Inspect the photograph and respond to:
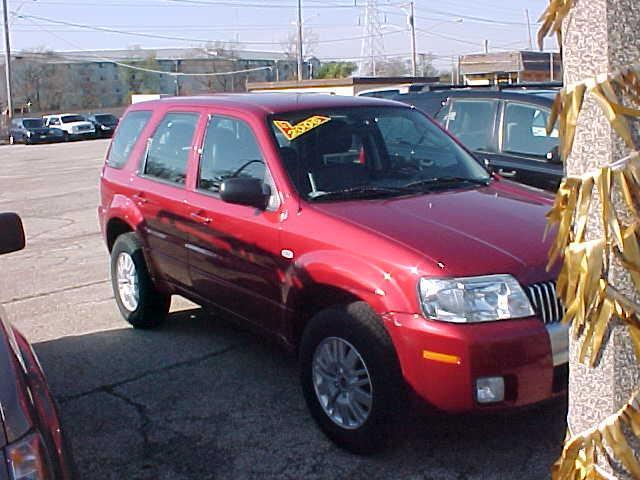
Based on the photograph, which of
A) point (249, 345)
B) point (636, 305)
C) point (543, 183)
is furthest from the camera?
point (543, 183)

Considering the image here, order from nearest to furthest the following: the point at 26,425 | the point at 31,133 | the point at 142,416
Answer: the point at 26,425 < the point at 142,416 < the point at 31,133

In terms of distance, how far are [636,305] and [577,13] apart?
581mm

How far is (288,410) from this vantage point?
5.02 meters

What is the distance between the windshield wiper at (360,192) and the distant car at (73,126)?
4377cm

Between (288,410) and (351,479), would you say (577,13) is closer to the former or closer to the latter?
(351,479)

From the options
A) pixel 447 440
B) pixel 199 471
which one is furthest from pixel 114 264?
pixel 447 440

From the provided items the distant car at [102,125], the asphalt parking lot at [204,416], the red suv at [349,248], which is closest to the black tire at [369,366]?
the red suv at [349,248]

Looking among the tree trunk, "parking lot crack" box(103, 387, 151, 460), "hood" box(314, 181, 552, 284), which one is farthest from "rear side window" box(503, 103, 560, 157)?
the tree trunk

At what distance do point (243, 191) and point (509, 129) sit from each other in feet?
13.4

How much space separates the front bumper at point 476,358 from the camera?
3.81 m

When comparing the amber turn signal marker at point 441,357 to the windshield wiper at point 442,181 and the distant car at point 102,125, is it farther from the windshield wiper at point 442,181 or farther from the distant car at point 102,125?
the distant car at point 102,125

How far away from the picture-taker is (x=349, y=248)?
4273 millimetres

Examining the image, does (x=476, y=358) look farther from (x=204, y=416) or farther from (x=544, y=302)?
(x=204, y=416)

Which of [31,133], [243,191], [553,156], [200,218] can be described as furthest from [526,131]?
[31,133]
